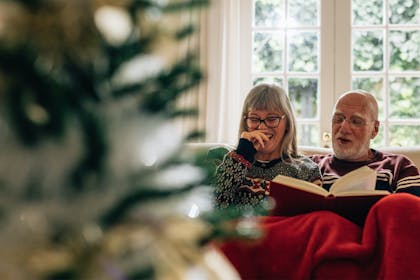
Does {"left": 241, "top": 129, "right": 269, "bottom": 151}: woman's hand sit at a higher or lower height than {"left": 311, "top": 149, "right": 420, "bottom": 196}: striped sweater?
higher

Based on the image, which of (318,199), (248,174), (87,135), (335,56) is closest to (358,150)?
(248,174)

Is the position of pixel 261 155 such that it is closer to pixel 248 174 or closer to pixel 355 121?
pixel 248 174

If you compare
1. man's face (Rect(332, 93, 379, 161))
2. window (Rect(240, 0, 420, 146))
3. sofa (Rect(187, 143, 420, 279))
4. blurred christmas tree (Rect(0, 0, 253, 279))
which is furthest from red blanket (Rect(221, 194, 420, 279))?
window (Rect(240, 0, 420, 146))

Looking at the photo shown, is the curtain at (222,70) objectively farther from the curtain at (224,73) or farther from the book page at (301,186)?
the book page at (301,186)

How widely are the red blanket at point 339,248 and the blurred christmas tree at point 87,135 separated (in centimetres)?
144

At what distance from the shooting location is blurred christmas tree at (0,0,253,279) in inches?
13.3

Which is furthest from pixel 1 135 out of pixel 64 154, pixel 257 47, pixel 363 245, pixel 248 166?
pixel 257 47

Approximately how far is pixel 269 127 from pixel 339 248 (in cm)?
91

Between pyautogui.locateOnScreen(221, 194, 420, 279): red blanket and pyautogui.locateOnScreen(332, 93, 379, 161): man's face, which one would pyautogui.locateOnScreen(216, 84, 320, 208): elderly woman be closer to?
pyautogui.locateOnScreen(332, 93, 379, 161): man's face

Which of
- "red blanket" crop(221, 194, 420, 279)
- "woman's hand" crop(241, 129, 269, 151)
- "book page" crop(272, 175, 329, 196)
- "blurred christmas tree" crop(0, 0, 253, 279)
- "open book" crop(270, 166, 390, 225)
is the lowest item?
"red blanket" crop(221, 194, 420, 279)

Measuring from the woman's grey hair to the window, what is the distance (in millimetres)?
1260

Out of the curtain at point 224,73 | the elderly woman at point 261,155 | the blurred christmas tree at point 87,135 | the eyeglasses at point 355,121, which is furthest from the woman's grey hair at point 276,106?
the blurred christmas tree at point 87,135

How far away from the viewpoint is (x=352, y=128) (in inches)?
108

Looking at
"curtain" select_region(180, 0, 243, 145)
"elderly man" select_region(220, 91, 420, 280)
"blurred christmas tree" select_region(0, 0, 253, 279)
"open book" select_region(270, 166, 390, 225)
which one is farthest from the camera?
"curtain" select_region(180, 0, 243, 145)
